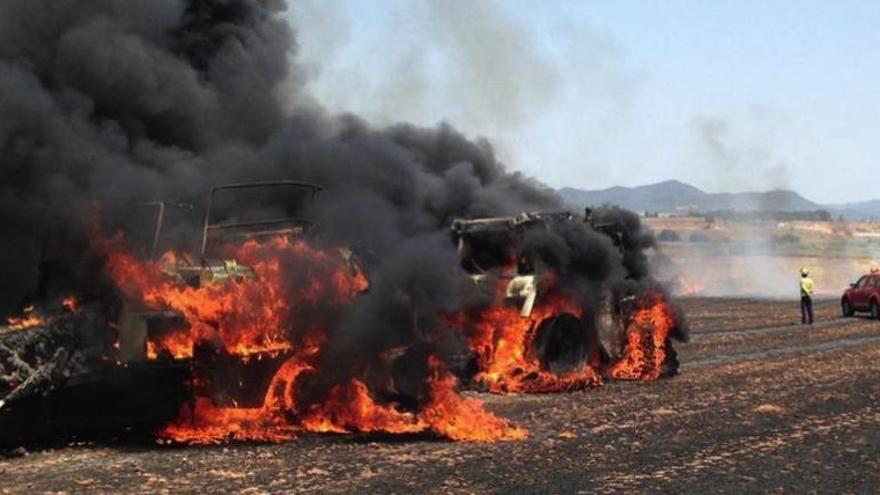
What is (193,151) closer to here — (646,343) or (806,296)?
(646,343)

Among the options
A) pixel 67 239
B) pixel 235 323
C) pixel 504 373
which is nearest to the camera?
pixel 235 323

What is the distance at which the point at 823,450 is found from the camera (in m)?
8.88

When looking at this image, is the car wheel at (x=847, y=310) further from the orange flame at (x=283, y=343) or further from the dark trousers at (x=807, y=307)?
the orange flame at (x=283, y=343)

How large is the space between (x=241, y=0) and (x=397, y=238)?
7569mm

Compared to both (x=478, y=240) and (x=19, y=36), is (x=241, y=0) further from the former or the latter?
(x=478, y=240)

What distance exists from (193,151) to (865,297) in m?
21.6

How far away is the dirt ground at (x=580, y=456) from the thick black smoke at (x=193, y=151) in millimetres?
1794

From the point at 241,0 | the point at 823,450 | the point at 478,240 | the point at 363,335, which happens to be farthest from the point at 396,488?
the point at 241,0

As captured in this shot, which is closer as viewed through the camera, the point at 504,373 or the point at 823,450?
the point at 823,450

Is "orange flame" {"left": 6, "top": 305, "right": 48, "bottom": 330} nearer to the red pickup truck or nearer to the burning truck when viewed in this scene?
the burning truck

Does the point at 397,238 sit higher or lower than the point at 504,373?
higher

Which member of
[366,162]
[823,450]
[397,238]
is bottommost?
[823,450]

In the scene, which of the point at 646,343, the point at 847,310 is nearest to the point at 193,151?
the point at 646,343

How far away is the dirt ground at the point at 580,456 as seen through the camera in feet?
24.8
